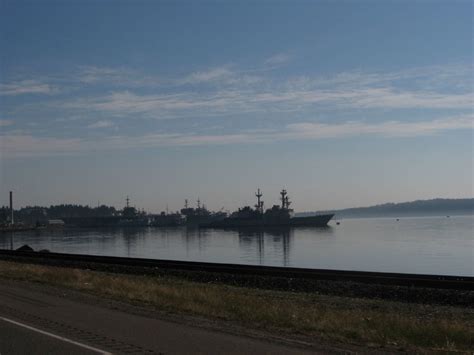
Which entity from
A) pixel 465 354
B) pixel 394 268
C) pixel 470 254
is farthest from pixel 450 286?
pixel 470 254

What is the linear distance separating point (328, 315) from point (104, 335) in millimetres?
6132

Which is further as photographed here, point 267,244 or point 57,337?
point 267,244

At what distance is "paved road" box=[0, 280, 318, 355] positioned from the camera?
344 inches

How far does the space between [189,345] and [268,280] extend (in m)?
17.1

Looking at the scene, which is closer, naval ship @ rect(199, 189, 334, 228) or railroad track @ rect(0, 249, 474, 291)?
railroad track @ rect(0, 249, 474, 291)

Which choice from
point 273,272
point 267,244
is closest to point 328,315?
point 273,272

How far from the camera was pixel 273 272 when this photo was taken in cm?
2877

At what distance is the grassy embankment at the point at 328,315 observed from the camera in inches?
422

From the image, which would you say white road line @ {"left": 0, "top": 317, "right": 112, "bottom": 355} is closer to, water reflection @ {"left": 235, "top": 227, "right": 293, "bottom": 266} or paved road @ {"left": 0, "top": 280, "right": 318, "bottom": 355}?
paved road @ {"left": 0, "top": 280, "right": 318, "bottom": 355}

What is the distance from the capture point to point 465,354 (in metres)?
9.04

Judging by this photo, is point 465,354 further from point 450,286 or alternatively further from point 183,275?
point 183,275

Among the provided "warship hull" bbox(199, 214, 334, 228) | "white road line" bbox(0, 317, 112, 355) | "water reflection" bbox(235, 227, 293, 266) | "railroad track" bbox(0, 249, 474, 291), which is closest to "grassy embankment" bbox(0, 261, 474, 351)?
"white road line" bbox(0, 317, 112, 355)

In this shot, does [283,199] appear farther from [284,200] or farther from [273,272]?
[273,272]

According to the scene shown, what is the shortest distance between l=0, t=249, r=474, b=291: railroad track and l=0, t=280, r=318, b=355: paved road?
13.6 m
